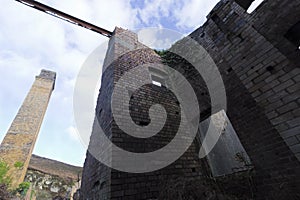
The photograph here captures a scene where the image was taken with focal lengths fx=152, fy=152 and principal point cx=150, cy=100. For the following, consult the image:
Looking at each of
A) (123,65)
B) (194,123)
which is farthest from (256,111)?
(123,65)

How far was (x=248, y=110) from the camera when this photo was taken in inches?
149

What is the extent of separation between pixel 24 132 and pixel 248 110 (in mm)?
12004

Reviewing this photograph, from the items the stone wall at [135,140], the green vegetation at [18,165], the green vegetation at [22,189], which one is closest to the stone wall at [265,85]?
the stone wall at [135,140]

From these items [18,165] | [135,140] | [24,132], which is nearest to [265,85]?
[135,140]

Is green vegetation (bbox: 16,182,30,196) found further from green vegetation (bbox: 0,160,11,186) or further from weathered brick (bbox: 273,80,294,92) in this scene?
weathered brick (bbox: 273,80,294,92)

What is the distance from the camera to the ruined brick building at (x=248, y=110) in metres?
2.36

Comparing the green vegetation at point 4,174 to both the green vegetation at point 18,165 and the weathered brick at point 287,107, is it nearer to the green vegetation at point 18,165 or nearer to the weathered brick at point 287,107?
the green vegetation at point 18,165

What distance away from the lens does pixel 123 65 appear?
4.98 meters

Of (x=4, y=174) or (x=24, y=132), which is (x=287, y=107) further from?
(x=24, y=132)

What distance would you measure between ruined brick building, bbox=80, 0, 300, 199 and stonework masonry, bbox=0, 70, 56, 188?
7120 millimetres

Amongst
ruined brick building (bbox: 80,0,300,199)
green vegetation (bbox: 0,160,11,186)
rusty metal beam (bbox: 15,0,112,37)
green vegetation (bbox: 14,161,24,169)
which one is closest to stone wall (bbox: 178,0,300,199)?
ruined brick building (bbox: 80,0,300,199)

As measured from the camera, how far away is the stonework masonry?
26.6 ft

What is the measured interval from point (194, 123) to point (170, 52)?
3.37 meters

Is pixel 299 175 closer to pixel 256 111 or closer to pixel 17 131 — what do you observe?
pixel 256 111
